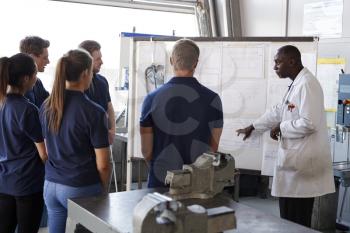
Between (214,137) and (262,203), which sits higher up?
(214,137)

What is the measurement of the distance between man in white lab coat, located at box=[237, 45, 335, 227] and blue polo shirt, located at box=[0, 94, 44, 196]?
51.4 inches

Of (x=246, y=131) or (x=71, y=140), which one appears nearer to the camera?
(x=71, y=140)

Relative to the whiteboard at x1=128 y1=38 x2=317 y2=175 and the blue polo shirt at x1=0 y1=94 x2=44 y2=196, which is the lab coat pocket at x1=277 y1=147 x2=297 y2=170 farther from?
the blue polo shirt at x1=0 y1=94 x2=44 y2=196

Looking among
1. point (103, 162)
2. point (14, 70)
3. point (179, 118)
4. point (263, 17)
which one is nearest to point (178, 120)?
point (179, 118)

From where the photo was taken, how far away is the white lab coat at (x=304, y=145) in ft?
7.90

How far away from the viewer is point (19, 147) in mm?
2148

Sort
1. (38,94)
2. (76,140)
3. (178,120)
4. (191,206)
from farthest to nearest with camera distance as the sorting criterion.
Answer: (38,94)
(178,120)
(76,140)
(191,206)

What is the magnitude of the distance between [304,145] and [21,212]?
1.50 metres

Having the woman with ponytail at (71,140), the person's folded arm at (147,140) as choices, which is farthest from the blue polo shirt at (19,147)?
the person's folded arm at (147,140)

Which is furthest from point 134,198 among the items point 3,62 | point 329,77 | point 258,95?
point 329,77

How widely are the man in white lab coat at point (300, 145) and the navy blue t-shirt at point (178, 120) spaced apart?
21.3 inches

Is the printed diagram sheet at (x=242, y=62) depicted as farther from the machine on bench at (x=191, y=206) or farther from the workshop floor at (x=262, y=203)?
the workshop floor at (x=262, y=203)

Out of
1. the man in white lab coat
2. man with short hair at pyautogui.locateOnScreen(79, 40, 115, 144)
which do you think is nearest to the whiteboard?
man with short hair at pyautogui.locateOnScreen(79, 40, 115, 144)

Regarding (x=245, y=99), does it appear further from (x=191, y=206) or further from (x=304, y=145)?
(x=191, y=206)
